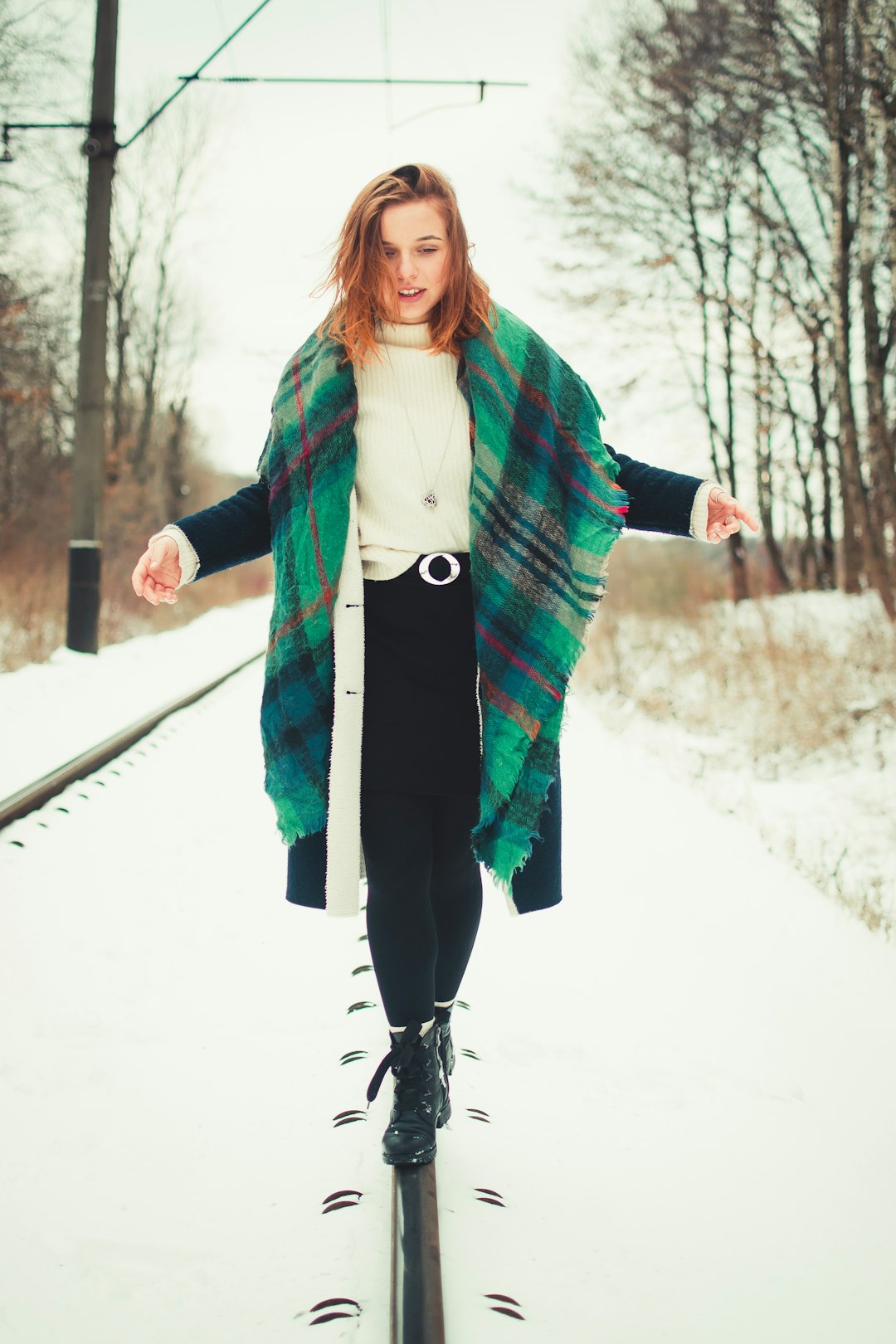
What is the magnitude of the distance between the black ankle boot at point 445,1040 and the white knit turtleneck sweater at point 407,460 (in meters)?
0.95

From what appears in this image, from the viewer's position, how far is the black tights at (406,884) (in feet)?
5.87

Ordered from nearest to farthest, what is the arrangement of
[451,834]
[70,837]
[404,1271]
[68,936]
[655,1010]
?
[404,1271] < [451,834] < [655,1010] < [68,936] < [70,837]

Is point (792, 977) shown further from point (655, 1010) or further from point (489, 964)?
point (489, 964)

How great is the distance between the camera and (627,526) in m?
1.92

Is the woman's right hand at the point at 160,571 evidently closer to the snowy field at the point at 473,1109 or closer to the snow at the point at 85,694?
the snowy field at the point at 473,1109

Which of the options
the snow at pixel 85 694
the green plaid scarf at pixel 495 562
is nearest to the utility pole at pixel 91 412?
the snow at pixel 85 694

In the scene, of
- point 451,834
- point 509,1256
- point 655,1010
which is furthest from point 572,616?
point 655,1010

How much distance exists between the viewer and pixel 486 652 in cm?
175

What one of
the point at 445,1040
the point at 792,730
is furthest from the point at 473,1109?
the point at 792,730

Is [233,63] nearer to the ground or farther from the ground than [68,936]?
farther from the ground

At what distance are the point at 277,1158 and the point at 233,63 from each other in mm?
8160

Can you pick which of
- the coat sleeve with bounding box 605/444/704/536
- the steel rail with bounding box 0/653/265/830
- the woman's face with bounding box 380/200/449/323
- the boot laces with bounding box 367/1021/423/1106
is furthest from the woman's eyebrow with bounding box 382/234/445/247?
the steel rail with bounding box 0/653/265/830

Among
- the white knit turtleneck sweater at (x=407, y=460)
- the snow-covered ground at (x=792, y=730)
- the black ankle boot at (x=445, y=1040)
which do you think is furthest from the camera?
the snow-covered ground at (x=792, y=730)

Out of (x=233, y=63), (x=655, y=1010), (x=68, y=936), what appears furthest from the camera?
(x=233, y=63)
